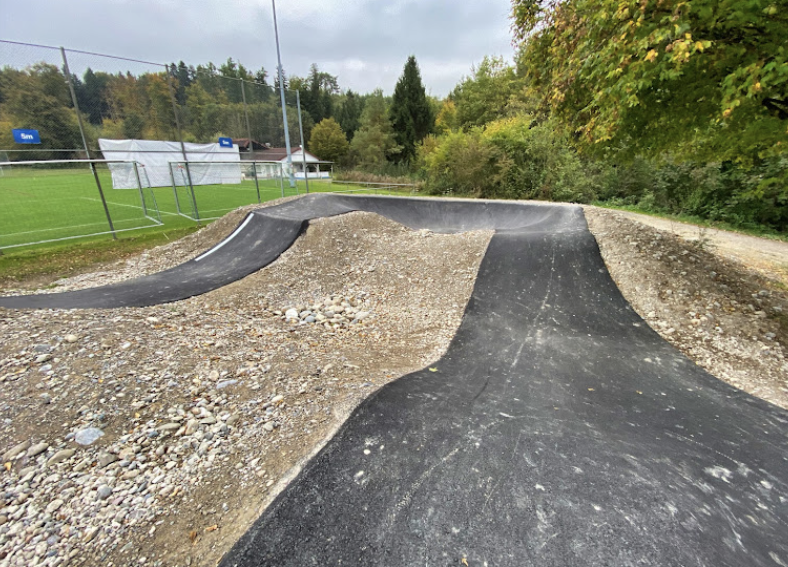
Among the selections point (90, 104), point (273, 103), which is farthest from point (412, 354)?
point (273, 103)

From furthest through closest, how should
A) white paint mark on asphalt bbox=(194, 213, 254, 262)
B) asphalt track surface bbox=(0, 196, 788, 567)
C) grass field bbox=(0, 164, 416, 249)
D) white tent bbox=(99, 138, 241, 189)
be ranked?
white tent bbox=(99, 138, 241, 189) < grass field bbox=(0, 164, 416, 249) < white paint mark on asphalt bbox=(194, 213, 254, 262) < asphalt track surface bbox=(0, 196, 788, 567)

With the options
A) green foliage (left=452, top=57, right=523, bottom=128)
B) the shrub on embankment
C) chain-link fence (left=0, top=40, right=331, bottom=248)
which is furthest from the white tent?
green foliage (left=452, top=57, right=523, bottom=128)

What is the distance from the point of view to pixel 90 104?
10.2 metres

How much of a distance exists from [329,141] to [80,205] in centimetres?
2867

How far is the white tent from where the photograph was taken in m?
11.5

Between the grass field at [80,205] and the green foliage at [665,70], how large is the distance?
1029 cm

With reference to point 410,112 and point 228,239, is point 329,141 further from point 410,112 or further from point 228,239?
point 228,239

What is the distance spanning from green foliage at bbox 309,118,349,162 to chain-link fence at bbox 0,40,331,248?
71.8ft

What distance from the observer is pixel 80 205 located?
12742 mm

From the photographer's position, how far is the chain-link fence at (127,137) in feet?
29.0

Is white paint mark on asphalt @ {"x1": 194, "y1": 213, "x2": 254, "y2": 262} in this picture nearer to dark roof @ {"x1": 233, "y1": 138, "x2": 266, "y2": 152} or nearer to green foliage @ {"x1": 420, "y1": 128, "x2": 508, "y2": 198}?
dark roof @ {"x1": 233, "y1": 138, "x2": 266, "y2": 152}

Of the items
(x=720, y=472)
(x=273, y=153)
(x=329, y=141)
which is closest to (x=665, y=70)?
(x=720, y=472)

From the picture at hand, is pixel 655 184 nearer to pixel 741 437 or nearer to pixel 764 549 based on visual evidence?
pixel 741 437

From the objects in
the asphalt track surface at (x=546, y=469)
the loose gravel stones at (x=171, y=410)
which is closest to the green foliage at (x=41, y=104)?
the loose gravel stones at (x=171, y=410)
